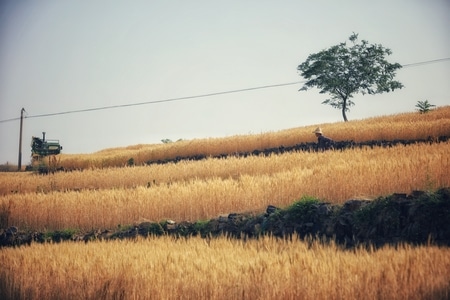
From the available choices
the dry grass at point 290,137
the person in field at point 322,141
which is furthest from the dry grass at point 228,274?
the dry grass at point 290,137

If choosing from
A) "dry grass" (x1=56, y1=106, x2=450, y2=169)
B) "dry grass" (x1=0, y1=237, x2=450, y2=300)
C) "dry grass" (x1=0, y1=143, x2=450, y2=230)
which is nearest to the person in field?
"dry grass" (x1=0, y1=143, x2=450, y2=230)

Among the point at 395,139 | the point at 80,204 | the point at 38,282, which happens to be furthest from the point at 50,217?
the point at 395,139

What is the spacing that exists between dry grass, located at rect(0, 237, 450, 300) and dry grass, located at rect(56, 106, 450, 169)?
17.8 meters

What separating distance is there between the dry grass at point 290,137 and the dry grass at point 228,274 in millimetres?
17794

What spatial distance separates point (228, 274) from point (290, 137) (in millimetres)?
22260

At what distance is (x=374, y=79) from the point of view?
1934 inches

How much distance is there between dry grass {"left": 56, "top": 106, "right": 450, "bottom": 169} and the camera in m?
23.5

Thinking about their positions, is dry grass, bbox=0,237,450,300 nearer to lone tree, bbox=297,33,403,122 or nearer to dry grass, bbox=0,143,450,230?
dry grass, bbox=0,143,450,230

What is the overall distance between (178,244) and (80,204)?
750 centimetres

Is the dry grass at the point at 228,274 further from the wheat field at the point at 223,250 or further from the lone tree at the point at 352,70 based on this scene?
the lone tree at the point at 352,70

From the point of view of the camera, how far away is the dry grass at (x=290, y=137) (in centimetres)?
2348

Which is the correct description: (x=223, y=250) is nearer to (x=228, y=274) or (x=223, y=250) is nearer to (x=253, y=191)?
(x=228, y=274)

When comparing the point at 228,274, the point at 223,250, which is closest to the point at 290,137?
the point at 223,250

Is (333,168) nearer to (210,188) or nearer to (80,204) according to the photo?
(210,188)
